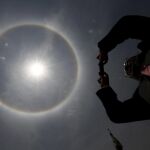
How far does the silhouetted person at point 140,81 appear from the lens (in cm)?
388

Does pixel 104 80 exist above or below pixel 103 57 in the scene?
below

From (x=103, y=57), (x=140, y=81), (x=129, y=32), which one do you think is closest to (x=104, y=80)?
(x=103, y=57)

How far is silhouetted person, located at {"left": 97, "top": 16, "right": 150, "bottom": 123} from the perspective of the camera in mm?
3877

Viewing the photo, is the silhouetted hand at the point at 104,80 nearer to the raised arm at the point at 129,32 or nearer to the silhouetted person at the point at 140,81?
the silhouetted person at the point at 140,81

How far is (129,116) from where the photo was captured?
167 inches

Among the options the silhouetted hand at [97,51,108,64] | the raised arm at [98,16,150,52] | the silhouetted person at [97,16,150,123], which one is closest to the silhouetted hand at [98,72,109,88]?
the silhouetted person at [97,16,150,123]

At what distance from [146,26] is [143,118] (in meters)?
1.30

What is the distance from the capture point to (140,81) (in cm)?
414

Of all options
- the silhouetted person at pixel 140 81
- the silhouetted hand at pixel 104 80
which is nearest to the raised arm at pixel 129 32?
the silhouetted person at pixel 140 81

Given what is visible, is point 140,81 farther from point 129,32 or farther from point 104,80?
point 129,32

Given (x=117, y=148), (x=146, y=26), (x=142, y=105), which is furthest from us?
(x=117, y=148)

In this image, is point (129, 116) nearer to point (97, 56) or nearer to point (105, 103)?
point (105, 103)

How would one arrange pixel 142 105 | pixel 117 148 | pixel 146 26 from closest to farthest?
1. pixel 146 26
2. pixel 142 105
3. pixel 117 148

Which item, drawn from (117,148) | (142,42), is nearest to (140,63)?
(142,42)
